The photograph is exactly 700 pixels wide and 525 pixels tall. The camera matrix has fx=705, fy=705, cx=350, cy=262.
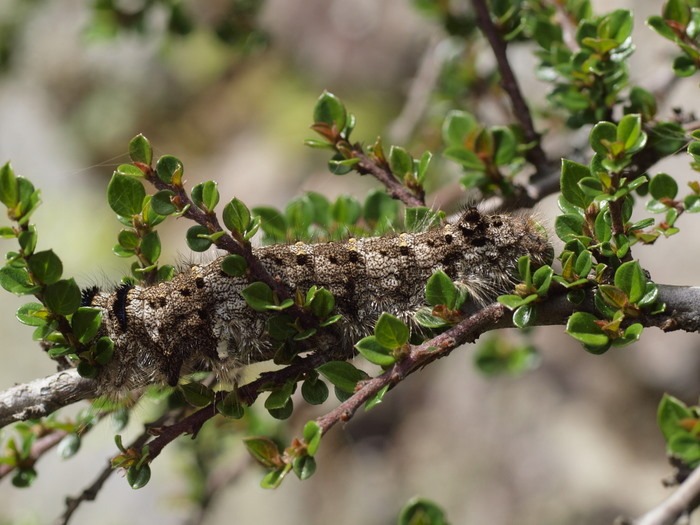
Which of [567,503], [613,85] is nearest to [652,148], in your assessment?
[613,85]

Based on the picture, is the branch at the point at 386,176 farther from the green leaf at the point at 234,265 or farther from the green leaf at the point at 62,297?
the green leaf at the point at 62,297

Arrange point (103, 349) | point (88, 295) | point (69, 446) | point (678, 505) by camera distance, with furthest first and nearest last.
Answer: point (69, 446) → point (88, 295) → point (103, 349) → point (678, 505)

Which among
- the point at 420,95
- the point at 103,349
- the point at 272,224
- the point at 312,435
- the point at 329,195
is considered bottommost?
the point at 329,195

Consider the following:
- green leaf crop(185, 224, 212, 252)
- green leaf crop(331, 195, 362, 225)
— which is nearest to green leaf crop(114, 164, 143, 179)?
green leaf crop(185, 224, 212, 252)

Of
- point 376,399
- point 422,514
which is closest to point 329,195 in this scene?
point 422,514

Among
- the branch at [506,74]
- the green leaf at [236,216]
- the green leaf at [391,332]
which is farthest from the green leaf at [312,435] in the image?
the branch at [506,74]

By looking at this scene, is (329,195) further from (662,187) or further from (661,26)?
(662,187)

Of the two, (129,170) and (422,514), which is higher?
(129,170)
